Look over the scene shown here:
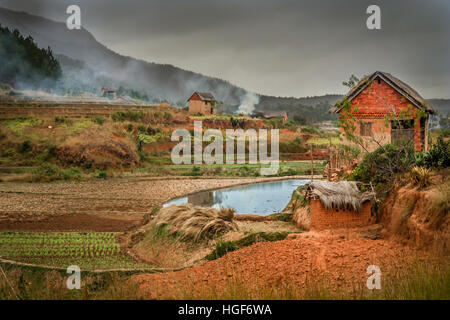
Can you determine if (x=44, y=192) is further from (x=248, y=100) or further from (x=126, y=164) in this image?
(x=248, y=100)

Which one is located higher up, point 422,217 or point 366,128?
point 366,128

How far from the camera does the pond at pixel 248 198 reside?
13.5 meters

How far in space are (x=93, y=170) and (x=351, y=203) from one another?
19716mm

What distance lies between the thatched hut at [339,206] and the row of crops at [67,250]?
293 centimetres

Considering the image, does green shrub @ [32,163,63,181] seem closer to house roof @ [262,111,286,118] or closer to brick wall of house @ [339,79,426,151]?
brick wall of house @ [339,79,426,151]

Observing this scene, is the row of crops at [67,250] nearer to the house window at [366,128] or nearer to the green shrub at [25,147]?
the house window at [366,128]

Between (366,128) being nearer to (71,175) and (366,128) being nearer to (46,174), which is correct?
(71,175)

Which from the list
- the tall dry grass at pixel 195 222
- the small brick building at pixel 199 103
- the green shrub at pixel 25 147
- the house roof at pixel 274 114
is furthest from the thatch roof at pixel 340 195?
the house roof at pixel 274 114

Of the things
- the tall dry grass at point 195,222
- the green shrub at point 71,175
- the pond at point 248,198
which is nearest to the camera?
the tall dry grass at point 195,222

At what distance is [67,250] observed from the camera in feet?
26.0

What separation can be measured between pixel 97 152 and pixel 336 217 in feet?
69.4

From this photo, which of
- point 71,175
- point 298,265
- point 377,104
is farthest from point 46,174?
point 298,265
